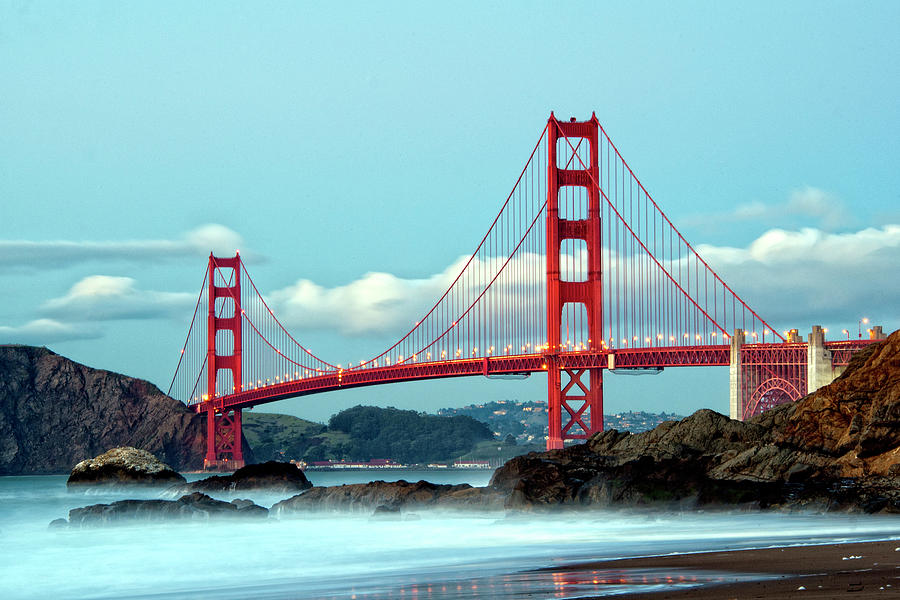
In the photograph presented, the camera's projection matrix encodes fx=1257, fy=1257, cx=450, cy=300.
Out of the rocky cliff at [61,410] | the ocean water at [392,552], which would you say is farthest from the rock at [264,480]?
the rocky cliff at [61,410]

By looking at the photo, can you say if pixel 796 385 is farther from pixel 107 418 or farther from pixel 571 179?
pixel 107 418

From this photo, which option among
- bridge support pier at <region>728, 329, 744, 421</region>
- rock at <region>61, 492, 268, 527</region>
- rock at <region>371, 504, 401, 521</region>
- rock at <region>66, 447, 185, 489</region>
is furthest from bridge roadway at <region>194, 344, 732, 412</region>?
rock at <region>61, 492, 268, 527</region>

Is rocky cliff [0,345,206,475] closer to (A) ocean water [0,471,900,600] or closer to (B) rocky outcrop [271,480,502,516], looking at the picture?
(B) rocky outcrop [271,480,502,516]

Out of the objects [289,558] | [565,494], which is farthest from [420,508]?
[289,558]

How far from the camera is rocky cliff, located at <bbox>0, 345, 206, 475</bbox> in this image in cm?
12300

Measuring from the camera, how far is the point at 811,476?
90.9 ft

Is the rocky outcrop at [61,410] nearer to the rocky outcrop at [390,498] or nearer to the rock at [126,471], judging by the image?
the rock at [126,471]

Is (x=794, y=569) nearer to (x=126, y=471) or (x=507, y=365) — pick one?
(x=126, y=471)

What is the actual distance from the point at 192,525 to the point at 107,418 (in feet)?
315

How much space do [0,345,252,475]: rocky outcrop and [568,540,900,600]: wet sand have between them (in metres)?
106

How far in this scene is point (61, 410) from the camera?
125688 millimetres

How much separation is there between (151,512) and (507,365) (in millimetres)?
36545

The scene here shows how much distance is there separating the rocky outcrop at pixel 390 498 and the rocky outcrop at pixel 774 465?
75cm

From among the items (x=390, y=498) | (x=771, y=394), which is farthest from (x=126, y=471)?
(x=771, y=394)
